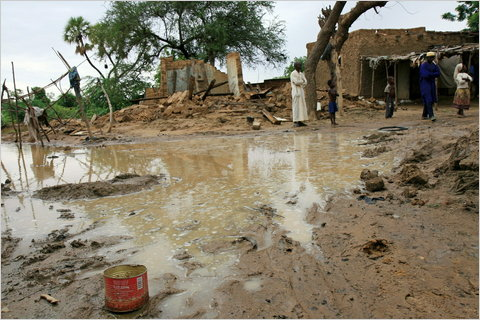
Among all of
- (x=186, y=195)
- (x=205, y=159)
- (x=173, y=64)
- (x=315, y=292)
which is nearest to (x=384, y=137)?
(x=205, y=159)

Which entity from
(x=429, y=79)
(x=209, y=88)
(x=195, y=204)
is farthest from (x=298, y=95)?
(x=195, y=204)

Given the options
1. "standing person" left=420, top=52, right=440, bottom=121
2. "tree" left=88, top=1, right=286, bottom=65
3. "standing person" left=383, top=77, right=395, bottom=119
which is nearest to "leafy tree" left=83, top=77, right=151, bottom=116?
"tree" left=88, top=1, right=286, bottom=65

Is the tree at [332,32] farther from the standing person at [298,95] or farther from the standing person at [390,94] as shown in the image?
the standing person at [390,94]

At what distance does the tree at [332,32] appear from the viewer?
13234mm

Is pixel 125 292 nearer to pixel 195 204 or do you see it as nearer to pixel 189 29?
pixel 195 204

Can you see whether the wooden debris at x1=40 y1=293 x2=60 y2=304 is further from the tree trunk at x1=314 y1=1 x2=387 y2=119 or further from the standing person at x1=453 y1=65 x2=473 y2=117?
the tree trunk at x1=314 y1=1 x2=387 y2=119

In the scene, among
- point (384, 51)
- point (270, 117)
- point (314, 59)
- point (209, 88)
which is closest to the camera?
point (314, 59)

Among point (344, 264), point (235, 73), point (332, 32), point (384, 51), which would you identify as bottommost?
point (344, 264)

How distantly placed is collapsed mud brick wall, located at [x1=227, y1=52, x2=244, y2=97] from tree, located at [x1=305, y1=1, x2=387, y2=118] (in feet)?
16.0

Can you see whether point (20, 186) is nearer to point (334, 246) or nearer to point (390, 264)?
point (334, 246)

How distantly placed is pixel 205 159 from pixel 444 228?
4.93 metres

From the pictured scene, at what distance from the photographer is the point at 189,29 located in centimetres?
2333

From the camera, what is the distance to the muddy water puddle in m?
2.77

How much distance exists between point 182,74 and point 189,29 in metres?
5.30
